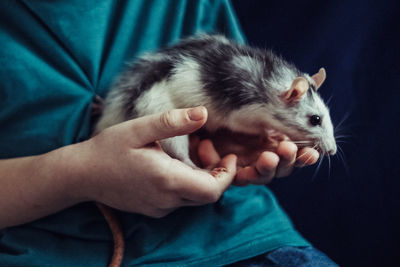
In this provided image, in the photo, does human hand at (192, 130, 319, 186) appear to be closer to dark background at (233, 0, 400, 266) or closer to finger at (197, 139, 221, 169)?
finger at (197, 139, 221, 169)

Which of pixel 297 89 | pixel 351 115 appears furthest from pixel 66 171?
pixel 351 115

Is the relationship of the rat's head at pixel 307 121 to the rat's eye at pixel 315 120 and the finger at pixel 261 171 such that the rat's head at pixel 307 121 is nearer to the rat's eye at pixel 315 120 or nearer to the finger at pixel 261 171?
the rat's eye at pixel 315 120

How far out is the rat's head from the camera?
1.33m

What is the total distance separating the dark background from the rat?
1.06 feet

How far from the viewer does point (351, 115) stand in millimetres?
1637

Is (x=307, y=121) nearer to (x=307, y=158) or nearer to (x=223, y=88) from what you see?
(x=307, y=158)

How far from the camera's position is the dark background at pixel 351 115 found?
1519 mm

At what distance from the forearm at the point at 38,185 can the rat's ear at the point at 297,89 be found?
0.74 metres

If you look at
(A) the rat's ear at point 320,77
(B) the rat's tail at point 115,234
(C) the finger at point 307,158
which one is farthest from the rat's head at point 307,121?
(B) the rat's tail at point 115,234

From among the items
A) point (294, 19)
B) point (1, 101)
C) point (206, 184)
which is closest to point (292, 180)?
point (294, 19)

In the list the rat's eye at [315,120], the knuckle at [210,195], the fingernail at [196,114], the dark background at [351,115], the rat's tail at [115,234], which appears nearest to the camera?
the fingernail at [196,114]

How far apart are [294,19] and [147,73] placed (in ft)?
2.68

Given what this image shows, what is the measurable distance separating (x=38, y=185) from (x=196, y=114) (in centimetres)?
57

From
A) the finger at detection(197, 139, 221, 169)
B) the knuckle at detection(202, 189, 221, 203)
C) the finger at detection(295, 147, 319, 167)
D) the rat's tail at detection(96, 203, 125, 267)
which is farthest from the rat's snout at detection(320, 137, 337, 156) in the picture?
the rat's tail at detection(96, 203, 125, 267)
